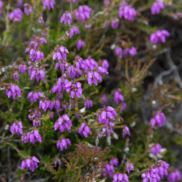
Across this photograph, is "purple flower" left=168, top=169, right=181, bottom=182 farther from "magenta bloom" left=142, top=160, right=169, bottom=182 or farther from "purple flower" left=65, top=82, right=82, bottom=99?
"purple flower" left=65, top=82, right=82, bottom=99

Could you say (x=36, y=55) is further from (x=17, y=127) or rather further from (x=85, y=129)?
(x=85, y=129)

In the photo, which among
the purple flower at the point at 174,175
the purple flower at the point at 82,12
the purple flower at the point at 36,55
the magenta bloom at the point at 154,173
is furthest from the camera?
the purple flower at the point at 174,175

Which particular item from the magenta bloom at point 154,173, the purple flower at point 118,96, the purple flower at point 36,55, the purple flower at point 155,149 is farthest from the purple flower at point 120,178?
the purple flower at point 36,55

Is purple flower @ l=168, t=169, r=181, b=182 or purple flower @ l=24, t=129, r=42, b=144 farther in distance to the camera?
purple flower @ l=168, t=169, r=181, b=182

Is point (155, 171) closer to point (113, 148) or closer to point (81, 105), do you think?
point (113, 148)

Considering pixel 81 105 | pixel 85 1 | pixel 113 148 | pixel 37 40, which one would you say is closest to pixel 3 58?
pixel 37 40

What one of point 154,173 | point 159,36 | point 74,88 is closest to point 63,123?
point 74,88

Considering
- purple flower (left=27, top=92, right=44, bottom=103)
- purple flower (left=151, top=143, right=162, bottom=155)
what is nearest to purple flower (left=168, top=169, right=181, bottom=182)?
purple flower (left=151, top=143, right=162, bottom=155)

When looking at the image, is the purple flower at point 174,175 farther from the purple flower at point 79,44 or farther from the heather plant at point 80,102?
the purple flower at point 79,44
